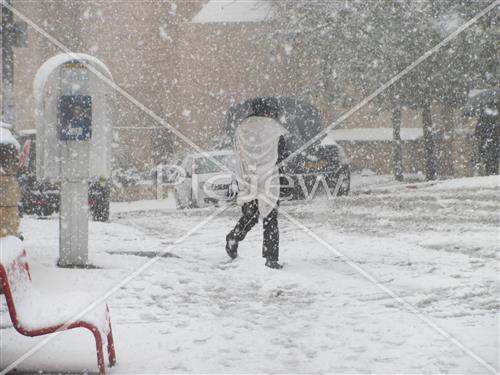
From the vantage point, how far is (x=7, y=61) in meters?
9.34

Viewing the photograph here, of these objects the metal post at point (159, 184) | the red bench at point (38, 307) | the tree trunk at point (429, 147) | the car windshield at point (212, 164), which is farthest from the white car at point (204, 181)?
the red bench at point (38, 307)

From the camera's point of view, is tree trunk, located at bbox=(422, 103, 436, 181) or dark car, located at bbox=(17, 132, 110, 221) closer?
dark car, located at bbox=(17, 132, 110, 221)

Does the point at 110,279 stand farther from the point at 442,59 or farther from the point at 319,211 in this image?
the point at 442,59

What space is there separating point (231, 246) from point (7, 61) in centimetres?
368

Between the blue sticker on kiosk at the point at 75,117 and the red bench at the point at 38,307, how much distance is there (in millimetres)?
3221

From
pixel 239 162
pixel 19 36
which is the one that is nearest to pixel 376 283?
pixel 239 162

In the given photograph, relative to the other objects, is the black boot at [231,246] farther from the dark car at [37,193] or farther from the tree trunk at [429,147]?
the tree trunk at [429,147]

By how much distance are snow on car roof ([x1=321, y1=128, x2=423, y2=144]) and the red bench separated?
27829 mm

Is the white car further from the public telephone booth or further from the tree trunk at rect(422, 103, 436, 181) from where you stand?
the tree trunk at rect(422, 103, 436, 181)

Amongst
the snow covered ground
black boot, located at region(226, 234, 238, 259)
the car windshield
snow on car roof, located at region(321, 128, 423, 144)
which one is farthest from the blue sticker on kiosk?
snow on car roof, located at region(321, 128, 423, 144)

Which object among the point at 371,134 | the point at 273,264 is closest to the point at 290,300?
the point at 273,264

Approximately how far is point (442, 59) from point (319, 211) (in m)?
10.3

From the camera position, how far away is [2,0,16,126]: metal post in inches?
370

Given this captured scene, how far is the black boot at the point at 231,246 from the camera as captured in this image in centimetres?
868
